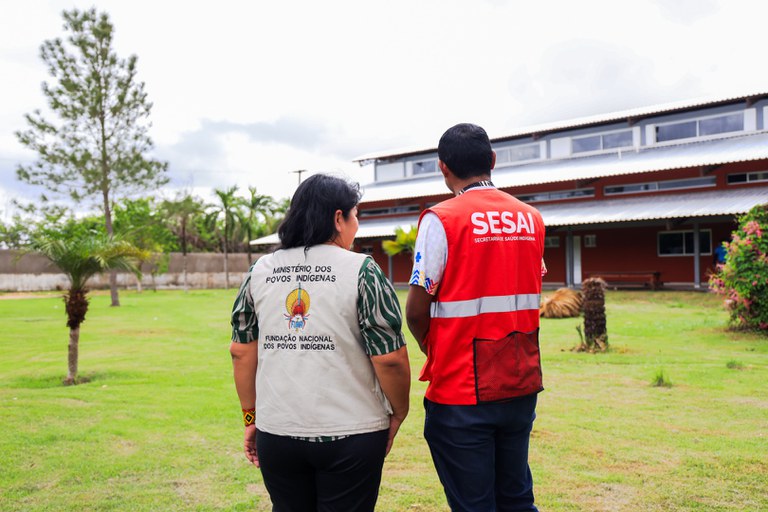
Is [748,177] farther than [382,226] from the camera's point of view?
No

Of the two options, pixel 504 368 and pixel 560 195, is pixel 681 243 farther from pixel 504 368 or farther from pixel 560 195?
pixel 504 368

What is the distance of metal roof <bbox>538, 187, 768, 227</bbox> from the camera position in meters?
21.3

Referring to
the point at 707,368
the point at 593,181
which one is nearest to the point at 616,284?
the point at 593,181

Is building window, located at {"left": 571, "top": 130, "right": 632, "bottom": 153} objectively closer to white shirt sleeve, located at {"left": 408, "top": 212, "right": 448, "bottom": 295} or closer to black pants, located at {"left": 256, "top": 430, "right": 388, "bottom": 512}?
white shirt sleeve, located at {"left": 408, "top": 212, "right": 448, "bottom": 295}

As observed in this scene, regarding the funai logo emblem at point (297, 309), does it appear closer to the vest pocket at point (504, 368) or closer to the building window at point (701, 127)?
the vest pocket at point (504, 368)

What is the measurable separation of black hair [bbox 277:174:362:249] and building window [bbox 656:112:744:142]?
2797cm

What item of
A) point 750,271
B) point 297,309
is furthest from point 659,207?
point 297,309

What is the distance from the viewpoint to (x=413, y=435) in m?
5.73

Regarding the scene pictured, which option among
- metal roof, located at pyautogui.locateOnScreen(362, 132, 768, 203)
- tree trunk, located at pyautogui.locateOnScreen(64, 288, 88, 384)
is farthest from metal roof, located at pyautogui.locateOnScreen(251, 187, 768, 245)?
tree trunk, located at pyautogui.locateOnScreen(64, 288, 88, 384)

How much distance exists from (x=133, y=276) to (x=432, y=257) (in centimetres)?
3576

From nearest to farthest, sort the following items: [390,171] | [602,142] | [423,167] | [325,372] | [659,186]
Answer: [325,372] < [659,186] < [602,142] < [423,167] < [390,171]

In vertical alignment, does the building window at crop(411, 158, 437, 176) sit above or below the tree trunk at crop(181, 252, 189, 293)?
above

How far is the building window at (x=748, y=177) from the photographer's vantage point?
2345 centimetres

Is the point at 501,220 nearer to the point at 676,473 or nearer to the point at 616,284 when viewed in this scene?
the point at 676,473
